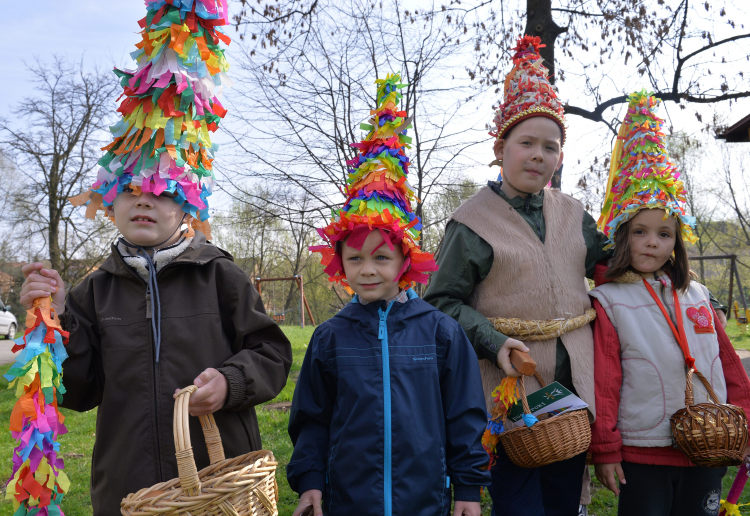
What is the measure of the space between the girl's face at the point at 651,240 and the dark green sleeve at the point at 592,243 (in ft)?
0.51

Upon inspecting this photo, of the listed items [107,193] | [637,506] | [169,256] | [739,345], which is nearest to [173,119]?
[107,193]

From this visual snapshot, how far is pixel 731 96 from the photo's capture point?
6.72 metres

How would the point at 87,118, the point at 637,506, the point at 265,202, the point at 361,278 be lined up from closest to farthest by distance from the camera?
the point at 361,278 → the point at 637,506 → the point at 265,202 → the point at 87,118

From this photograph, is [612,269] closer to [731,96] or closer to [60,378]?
[60,378]

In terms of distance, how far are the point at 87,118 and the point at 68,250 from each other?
411 centimetres

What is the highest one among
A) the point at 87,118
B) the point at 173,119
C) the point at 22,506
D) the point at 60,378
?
the point at 87,118

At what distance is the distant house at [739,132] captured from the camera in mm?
8844

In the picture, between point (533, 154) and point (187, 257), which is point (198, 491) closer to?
point (187, 257)

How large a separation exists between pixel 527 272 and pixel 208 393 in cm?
141

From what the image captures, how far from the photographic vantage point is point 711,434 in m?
2.05

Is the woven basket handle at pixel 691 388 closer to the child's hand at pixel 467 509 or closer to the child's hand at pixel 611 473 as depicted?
the child's hand at pixel 611 473

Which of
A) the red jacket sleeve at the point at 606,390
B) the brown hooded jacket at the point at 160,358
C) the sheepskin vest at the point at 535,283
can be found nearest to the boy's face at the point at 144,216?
the brown hooded jacket at the point at 160,358

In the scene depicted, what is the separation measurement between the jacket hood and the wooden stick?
1216 mm

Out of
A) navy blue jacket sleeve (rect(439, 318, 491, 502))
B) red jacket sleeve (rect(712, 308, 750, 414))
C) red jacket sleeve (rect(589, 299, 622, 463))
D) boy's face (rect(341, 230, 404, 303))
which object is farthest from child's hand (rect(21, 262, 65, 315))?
red jacket sleeve (rect(712, 308, 750, 414))
